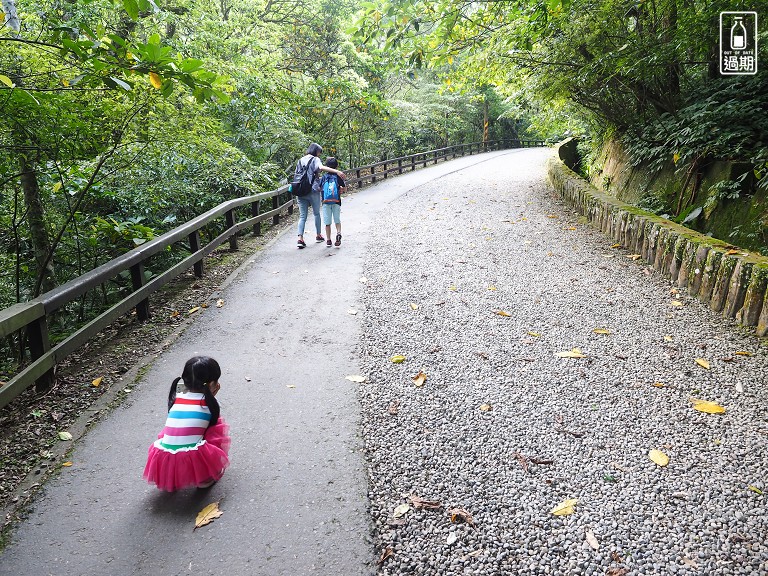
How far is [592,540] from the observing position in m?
2.60

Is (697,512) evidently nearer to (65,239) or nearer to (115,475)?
(115,475)

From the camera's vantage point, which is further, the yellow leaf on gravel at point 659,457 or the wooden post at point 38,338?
the wooden post at point 38,338

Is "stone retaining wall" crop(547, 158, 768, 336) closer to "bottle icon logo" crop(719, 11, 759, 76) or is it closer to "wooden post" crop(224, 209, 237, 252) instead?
"bottle icon logo" crop(719, 11, 759, 76)

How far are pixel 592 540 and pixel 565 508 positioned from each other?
0.24m

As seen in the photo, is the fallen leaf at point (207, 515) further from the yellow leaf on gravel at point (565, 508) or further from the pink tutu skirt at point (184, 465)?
the yellow leaf on gravel at point (565, 508)

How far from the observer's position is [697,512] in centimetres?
277

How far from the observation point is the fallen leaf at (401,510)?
2811 millimetres

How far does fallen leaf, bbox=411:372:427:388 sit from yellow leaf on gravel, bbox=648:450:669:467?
1.75 metres

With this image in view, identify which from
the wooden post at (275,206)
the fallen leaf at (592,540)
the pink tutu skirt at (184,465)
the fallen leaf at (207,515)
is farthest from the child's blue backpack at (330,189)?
the fallen leaf at (592,540)

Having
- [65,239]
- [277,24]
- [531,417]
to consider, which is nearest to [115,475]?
[531,417]

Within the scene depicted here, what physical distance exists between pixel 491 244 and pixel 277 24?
15.5 m

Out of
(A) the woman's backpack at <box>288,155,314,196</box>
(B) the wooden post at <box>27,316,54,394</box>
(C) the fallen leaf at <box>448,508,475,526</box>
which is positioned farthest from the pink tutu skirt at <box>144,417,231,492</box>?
(A) the woman's backpack at <box>288,155,314,196</box>

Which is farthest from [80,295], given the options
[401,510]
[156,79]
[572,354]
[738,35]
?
[738,35]

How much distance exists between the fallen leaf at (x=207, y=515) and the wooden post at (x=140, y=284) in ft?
11.3
